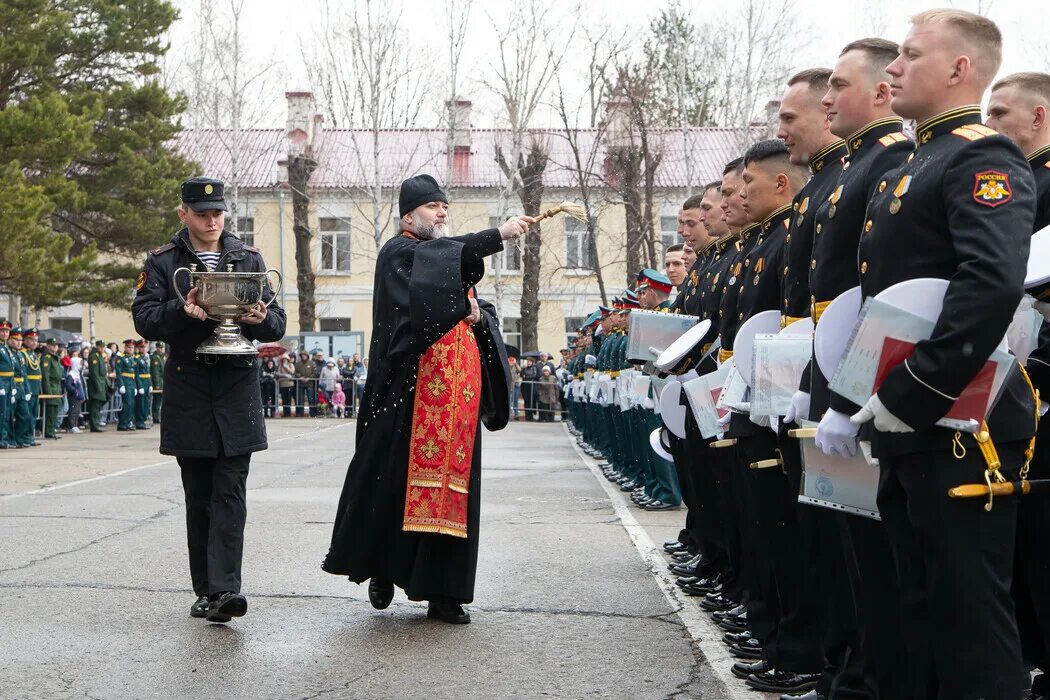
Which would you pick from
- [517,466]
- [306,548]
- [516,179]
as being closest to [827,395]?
[306,548]

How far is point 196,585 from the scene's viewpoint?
6.66 m

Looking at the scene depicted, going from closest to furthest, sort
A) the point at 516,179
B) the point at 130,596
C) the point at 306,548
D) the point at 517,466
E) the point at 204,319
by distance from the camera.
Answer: the point at 204,319 → the point at 130,596 → the point at 306,548 → the point at 517,466 → the point at 516,179

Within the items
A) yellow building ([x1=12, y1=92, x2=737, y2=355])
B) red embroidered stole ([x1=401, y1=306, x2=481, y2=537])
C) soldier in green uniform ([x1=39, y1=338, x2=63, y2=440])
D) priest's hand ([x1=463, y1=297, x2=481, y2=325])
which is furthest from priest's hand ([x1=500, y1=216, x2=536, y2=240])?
yellow building ([x1=12, y1=92, x2=737, y2=355])

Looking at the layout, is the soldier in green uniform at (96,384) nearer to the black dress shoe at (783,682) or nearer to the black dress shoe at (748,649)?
the black dress shoe at (748,649)

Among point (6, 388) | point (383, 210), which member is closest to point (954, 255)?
point (6, 388)

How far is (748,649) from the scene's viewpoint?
233 inches

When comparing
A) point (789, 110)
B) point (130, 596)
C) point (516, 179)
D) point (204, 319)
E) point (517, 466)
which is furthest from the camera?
point (516, 179)

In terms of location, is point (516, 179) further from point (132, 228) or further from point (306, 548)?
point (306, 548)

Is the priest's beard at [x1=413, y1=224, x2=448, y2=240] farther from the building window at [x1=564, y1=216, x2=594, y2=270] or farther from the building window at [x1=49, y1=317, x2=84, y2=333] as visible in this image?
the building window at [x1=49, y1=317, x2=84, y2=333]

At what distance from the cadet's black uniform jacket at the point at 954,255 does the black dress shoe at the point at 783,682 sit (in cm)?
171

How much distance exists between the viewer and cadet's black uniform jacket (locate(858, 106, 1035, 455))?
3605 mm

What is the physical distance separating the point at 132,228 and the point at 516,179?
1385cm

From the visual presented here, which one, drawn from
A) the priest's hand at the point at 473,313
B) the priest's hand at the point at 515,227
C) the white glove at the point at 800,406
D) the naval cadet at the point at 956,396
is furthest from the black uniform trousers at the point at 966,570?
the priest's hand at the point at 473,313

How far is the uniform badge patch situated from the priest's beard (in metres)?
3.68
